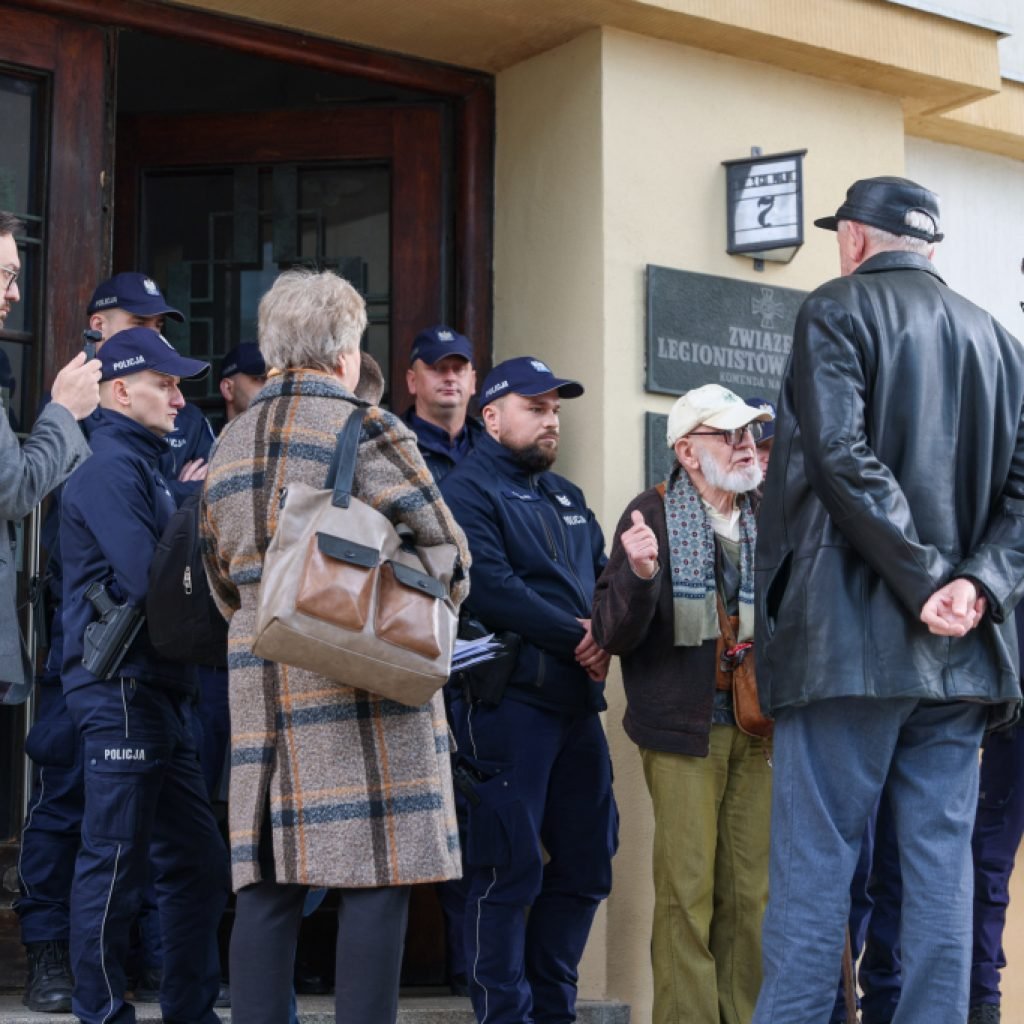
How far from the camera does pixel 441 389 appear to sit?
21.1 ft

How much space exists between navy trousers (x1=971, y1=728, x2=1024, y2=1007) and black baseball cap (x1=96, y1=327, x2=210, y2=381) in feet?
9.82

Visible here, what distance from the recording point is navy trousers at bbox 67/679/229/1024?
4770 millimetres

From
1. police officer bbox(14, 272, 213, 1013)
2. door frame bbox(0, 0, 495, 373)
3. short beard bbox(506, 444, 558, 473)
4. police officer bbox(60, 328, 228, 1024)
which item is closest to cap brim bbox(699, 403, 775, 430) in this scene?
short beard bbox(506, 444, 558, 473)

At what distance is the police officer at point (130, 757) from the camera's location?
479 cm

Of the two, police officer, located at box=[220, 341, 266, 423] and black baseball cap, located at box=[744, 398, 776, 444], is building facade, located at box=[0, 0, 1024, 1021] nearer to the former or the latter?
black baseball cap, located at box=[744, 398, 776, 444]

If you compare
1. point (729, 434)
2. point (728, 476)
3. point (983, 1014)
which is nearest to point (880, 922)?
point (983, 1014)

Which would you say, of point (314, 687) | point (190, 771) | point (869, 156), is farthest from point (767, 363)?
point (314, 687)

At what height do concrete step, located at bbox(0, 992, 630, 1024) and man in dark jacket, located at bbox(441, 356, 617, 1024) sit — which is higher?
man in dark jacket, located at bbox(441, 356, 617, 1024)

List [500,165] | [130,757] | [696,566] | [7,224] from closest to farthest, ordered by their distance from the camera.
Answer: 1. [130,757]
2. [7,224]
3. [696,566]
4. [500,165]

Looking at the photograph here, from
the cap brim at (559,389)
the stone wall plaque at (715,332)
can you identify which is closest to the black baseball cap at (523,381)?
the cap brim at (559,389)

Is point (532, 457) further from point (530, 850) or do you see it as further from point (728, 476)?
point (530, 850)

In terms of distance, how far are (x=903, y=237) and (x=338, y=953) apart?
7.16ft

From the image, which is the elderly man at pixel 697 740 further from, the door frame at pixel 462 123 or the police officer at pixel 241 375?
the police officer at pixel 241 375

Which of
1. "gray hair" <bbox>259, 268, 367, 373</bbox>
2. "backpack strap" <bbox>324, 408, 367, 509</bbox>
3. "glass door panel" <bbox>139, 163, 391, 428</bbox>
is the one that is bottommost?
"backpack strap" <bbox>324, 408, 367, 509</bbox>
